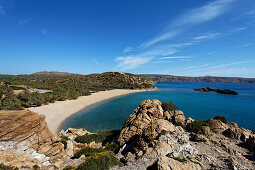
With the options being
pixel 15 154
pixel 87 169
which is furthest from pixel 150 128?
pixel 15 154

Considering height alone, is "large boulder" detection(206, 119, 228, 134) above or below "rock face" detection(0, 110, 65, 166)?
below

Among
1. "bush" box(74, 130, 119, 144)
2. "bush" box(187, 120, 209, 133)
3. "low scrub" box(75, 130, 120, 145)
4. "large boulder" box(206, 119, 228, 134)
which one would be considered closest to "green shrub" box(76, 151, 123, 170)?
"low scrub" box(75, 130, 120, 145)

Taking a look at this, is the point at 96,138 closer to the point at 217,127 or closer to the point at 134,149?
the point at 134,149

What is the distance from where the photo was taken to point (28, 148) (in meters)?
10.1

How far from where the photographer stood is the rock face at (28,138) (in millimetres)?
9461

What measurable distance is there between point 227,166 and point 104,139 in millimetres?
14881

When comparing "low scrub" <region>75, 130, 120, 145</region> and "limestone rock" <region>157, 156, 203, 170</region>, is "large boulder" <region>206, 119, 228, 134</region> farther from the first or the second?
"low scrub" <region>75, 130, 120, 145</region>

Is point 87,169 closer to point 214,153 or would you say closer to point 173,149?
point 173,149

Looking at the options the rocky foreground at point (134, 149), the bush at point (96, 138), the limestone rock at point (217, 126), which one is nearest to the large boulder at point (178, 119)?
the rocky foreground at point (134, 149)

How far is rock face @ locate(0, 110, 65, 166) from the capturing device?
9.46 m

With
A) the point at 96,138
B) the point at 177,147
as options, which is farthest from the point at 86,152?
the point at 177,147

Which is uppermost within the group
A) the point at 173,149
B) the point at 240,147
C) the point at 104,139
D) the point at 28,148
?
the point at 28,148

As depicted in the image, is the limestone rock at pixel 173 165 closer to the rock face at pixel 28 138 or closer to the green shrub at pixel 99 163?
the green shrub at pixel 99 163

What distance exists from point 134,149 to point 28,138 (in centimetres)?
1077
